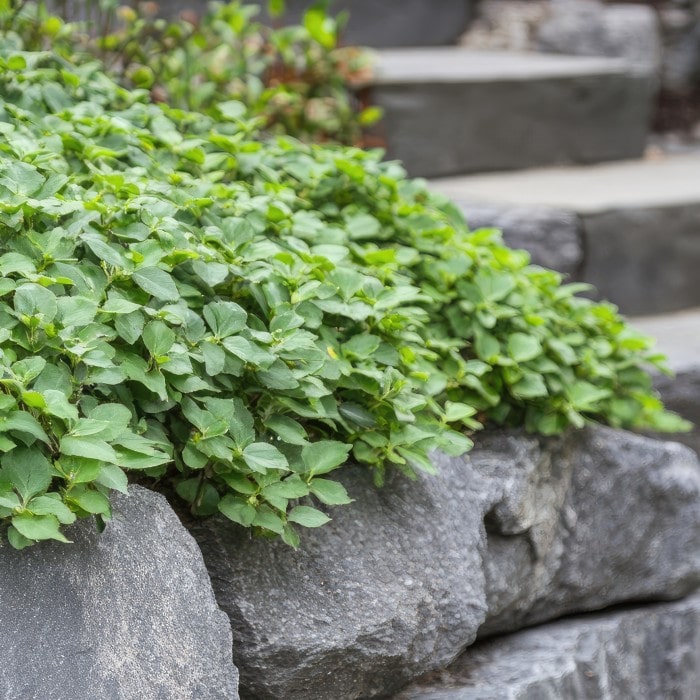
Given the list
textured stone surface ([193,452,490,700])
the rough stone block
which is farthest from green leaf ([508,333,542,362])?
the rough stone block

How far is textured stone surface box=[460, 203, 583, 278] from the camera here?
9.68 feet

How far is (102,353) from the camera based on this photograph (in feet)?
4.59

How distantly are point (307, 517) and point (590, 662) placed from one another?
0.92 meters

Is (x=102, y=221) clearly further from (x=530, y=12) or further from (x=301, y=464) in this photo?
(x=530, y=12)

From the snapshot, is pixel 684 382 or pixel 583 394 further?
pixel 684 382

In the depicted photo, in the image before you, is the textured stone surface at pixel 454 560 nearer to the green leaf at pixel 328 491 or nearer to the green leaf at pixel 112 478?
the green leaf at pixel 328 491

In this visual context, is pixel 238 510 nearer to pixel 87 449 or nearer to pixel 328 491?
pixel 328 491

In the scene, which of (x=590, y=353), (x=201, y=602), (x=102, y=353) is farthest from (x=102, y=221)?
(x=590, y=353)

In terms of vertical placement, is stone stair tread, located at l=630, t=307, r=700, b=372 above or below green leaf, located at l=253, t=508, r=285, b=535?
below

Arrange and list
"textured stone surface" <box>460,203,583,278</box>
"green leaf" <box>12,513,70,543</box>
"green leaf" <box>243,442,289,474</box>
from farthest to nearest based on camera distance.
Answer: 1. "textured stone surface" <box>460,203,583,278</box>
2. "green leaf" <box>243,442,289,474</box>
3. "green leaf" <box>12,513,70,543</box>

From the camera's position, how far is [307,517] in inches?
61.4

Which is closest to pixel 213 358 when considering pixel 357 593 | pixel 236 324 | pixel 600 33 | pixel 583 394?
pixel 236 324

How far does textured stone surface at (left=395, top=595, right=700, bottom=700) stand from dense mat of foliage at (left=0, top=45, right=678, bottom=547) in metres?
0.46

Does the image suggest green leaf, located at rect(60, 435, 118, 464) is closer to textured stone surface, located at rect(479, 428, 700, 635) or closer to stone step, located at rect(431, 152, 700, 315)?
textured stone surface, located at rect(479, 428, 700, 635)
